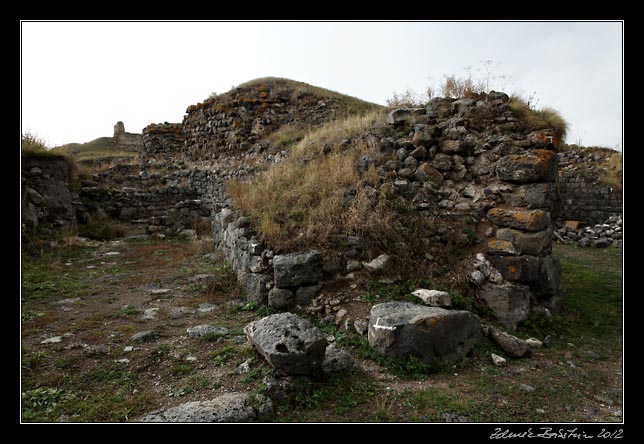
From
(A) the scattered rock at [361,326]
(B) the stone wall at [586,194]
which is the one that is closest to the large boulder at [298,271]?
(A) the scattered rock at [361,326]

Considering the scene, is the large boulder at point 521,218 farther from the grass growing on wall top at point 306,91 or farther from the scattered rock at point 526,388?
the grass growing on wall top at point 306,91

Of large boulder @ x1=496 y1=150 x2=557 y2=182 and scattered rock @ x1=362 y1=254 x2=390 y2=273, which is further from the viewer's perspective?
large boulder @ x1=496 y1=150 x2=557 y2=182

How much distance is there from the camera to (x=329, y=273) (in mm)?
4949

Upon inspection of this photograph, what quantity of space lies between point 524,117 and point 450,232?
221 cm

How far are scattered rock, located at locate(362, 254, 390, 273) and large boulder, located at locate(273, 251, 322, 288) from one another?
2.00 feet

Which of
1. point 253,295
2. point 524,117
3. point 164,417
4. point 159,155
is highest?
point 159,155

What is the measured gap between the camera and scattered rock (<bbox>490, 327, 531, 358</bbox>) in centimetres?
392

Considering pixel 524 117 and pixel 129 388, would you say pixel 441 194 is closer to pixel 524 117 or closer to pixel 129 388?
pixel 524 117

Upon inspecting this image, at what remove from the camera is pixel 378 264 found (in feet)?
16.0

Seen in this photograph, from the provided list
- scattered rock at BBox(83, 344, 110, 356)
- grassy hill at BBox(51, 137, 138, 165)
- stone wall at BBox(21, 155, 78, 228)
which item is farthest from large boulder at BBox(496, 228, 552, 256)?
grassy hill at BBox(51, 137, 138, 165)

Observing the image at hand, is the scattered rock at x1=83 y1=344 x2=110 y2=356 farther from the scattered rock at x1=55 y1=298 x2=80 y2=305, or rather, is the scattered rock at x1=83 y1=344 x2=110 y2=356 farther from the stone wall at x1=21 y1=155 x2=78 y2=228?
the stone wall at x1=21 y1=155 x2=78 y2=228

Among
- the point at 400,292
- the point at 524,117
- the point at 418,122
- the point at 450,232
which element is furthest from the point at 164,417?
the point at 524,117

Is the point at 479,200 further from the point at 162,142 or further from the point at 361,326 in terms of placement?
the point at 162,142

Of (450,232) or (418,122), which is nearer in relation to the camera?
(450,232)
